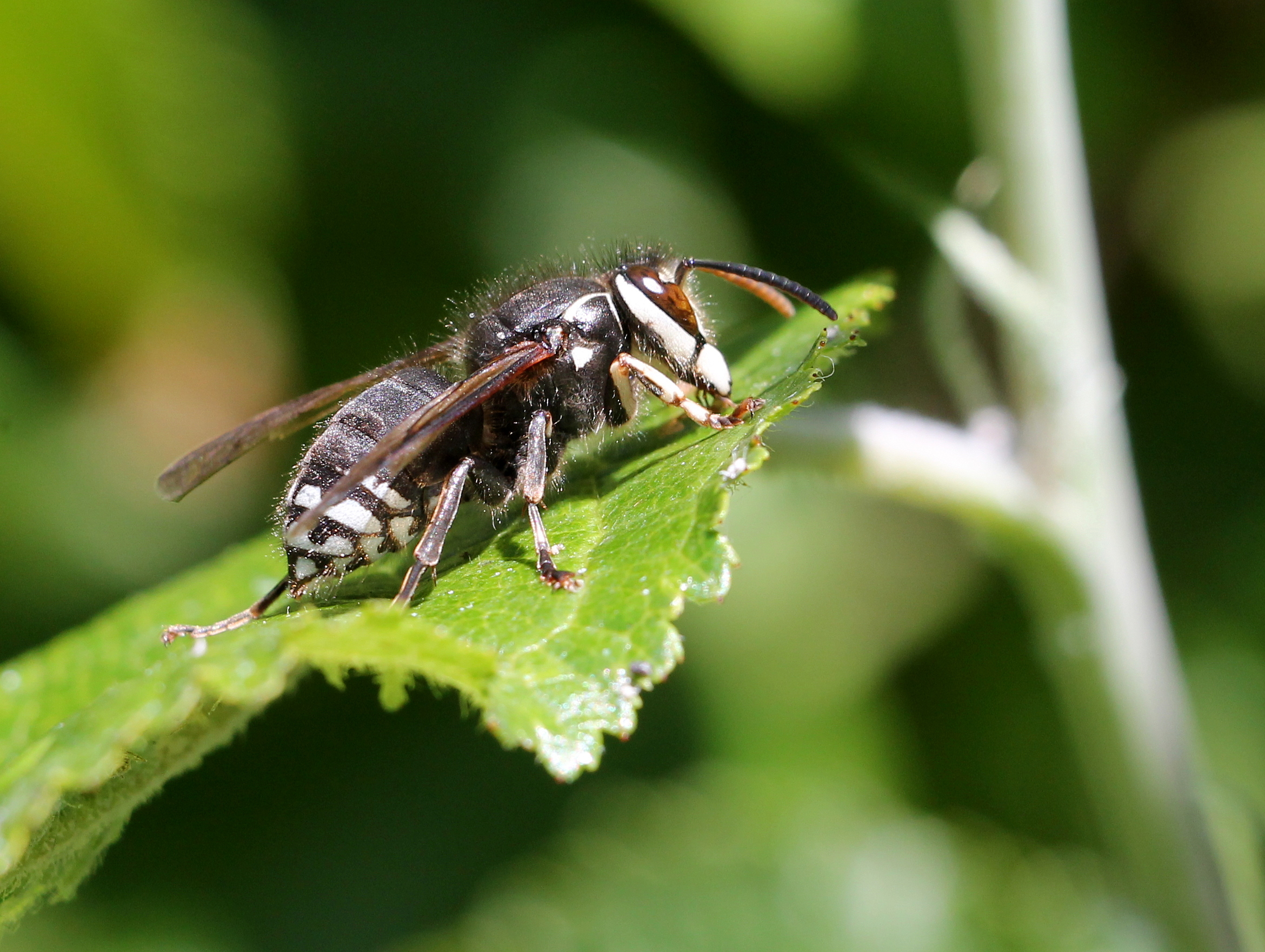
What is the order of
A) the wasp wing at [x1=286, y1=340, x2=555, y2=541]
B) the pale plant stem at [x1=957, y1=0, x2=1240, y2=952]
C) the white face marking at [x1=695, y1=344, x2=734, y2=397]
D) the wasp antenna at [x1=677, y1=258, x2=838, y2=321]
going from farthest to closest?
the pale plant stem at [x1=957, y1=0, x2=1240, y2=952] → the white face marking at [x1=695, y1=344, x2=734, y2=397] → the wasp antenna at [x1=677, y1=258, x2=838, y2=321] → the wasp wing at [x1=286, y1=340, x2=555, y2=541]

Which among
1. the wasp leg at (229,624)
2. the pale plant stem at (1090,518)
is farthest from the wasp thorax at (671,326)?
the wasp leg at (229,624)

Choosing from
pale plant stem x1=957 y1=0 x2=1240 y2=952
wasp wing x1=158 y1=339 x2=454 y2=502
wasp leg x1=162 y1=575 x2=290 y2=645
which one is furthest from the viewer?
pale plant stem x1=957 y1=0 x2=1240 y2=952

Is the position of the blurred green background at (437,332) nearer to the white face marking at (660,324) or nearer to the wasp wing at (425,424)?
the white face marking at (660,324)

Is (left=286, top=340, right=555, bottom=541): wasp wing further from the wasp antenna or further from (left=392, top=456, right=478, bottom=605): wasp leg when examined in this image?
the wasp antenna

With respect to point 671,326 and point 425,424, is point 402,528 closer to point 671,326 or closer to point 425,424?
point 425,424

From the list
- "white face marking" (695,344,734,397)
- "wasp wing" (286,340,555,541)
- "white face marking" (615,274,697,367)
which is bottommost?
"white face marking" (695,344,734,397)

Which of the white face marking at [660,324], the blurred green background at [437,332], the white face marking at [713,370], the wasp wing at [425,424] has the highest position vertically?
the wasp wing at [425,424]

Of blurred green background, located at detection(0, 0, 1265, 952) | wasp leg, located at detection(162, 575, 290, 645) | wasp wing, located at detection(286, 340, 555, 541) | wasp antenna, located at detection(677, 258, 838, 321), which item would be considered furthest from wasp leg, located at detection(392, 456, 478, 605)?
blurred green background, located at detection(0, 0, 1265, 952)

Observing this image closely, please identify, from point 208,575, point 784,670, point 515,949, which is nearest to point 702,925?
point 515,949
